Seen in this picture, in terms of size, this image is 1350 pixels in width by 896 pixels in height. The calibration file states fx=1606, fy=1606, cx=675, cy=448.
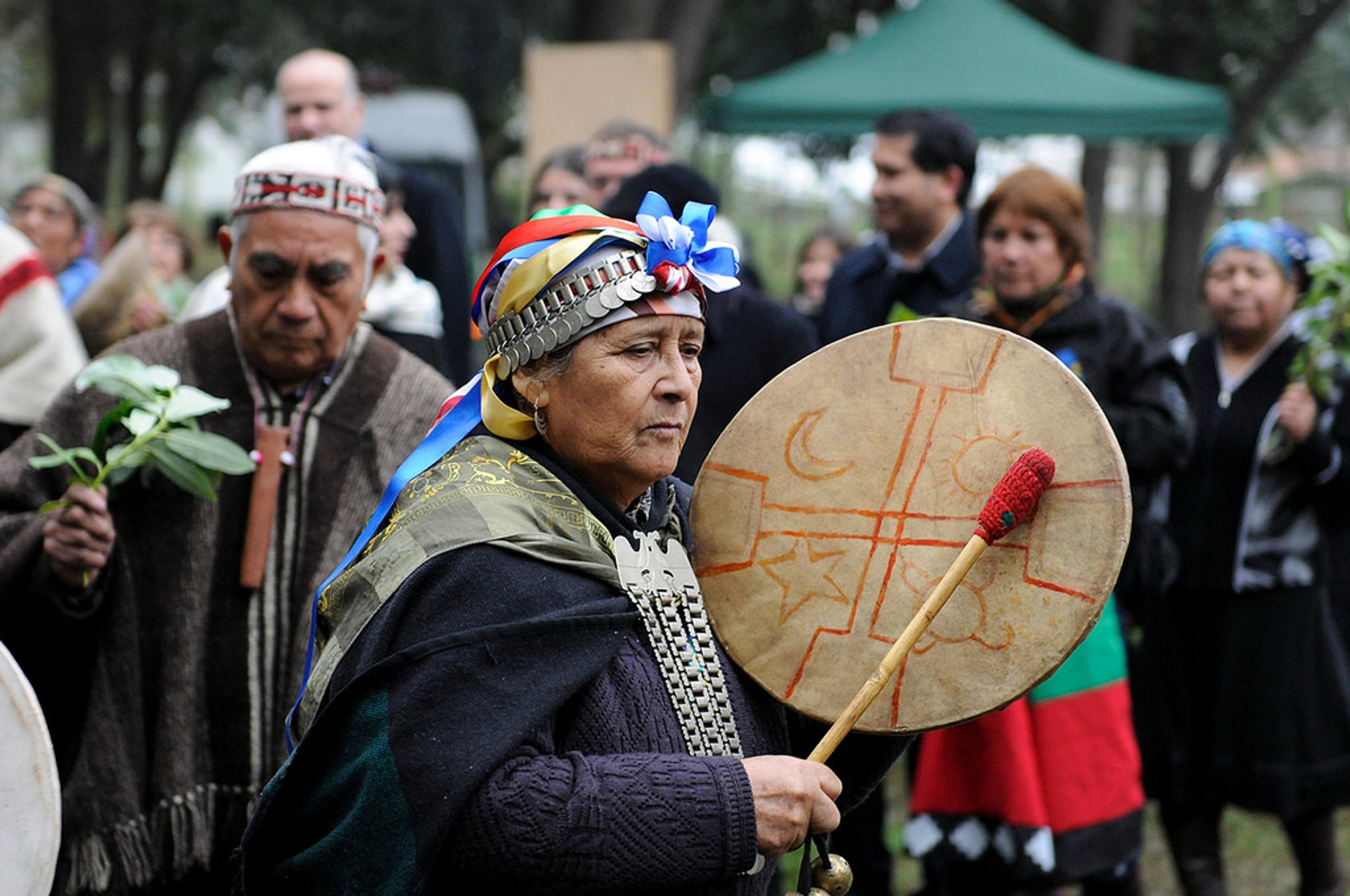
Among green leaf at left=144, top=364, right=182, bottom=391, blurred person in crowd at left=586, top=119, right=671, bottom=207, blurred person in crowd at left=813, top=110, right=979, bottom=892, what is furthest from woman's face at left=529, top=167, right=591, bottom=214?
green leaf at left=144, top=364, right=182, bottom=391

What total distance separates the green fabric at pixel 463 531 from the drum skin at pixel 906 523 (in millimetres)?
236

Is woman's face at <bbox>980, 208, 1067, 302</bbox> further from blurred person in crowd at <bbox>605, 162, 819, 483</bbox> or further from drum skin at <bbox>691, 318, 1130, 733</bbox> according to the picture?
drum skin at <bbox>691, 318, 1130, 733</bbox>

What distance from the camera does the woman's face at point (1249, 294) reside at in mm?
4930

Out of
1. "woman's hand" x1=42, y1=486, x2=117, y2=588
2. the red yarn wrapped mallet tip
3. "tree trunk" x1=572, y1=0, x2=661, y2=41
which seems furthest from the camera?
"tree trunk" x1=572, y1=0, x2=661, y2=41

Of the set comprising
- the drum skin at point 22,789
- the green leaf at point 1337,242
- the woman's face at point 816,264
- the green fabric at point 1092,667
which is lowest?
the green fabric at point 1092,667

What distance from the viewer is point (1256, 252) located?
4.96 m

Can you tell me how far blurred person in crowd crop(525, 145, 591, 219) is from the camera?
5648 millimetres

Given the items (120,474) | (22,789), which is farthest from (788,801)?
(120,474)

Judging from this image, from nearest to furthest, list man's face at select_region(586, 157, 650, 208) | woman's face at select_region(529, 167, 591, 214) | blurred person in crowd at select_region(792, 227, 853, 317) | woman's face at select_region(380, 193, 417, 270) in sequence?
woman's face at select_region(380, 193, 417, 270), man's face at select_region(586, 157, 650, 208), woman's face at select_region(529, 167, 591, 214), blurred person in crowd at select_region(792, 227, 853, 317)

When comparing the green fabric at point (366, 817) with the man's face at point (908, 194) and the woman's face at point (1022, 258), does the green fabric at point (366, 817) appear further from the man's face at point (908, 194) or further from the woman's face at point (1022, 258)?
the man's face at point (908, 194)

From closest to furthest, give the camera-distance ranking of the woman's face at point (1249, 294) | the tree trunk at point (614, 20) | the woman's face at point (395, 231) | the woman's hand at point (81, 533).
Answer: the woman's hand at point (81, 533), the woman's face at point (395, 231), the woman's face at point (1249, 294), the tree trunk at point (614, 20)

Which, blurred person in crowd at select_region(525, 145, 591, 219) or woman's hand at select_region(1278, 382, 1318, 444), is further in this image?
blurred person in crowd at select_region(525, 145, 591, 219)

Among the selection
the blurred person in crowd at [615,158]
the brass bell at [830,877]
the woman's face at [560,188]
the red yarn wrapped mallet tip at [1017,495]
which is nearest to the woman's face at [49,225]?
the woman's face at [560,188]

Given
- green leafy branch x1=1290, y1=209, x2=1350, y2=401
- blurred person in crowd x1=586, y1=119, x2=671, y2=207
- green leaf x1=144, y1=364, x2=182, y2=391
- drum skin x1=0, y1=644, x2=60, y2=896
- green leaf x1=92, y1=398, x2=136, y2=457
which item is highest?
blurred person in crowd x1=586, y1=119, x2=671, y2=207
